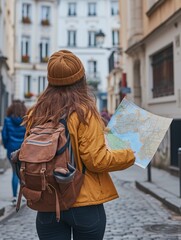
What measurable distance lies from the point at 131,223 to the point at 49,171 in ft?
13.8

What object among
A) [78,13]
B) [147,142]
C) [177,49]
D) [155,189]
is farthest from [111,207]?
[78,13]

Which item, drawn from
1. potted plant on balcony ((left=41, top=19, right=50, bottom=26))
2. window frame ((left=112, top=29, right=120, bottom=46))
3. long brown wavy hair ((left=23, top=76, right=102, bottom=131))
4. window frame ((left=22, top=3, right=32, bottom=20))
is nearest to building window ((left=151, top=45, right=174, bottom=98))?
long brown wavy hair ((left=23, top=76, right=102, bottom=131))

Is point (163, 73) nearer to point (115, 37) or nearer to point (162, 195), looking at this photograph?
point (162, 195)

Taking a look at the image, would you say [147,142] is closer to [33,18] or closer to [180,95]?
[180,95]

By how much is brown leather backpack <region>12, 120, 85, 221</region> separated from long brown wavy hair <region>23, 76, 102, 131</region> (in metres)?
0.10

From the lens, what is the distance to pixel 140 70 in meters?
16.7

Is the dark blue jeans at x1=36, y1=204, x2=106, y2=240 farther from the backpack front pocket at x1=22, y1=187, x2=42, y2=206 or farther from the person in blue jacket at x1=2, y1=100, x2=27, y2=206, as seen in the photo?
the person in blue jacket at x1=2, y1=100, x2=27, y2=206

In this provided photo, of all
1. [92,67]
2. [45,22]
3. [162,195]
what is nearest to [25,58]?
[45,22]

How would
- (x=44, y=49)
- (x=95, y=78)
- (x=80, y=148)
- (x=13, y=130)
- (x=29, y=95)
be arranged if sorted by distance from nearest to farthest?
(x=80, y=148), (x=13, y=130), (x=29, y=95), (x=44, y=49), (x=95, y=78)

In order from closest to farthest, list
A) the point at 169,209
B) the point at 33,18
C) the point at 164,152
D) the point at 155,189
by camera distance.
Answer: the point at 169,209, the point at 155,189, the point at 164,152, the point at 33,18

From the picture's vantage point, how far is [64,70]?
9.27 ft

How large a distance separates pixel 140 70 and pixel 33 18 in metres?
28.0

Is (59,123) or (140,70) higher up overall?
(140,70)

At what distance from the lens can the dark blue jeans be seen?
272 cm
